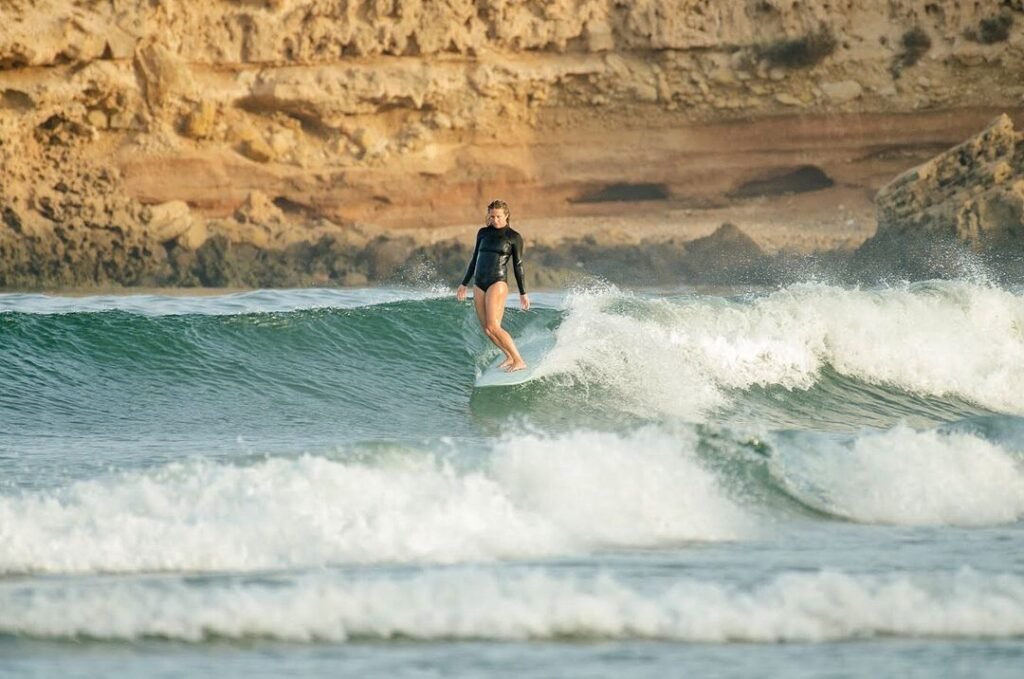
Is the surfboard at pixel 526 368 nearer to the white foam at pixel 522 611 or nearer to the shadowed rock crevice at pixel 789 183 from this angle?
the white foam at pixel 522 611

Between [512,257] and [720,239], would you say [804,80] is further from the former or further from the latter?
[512,257]

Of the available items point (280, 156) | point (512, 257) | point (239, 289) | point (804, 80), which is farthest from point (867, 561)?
point (804, 80)

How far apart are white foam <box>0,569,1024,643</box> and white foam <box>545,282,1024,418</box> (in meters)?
5.07

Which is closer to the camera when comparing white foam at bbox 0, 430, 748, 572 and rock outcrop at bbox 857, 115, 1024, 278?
white foam at bbox 0, 430, 748, 572

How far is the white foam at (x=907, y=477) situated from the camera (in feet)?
24.9

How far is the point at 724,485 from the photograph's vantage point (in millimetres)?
7609

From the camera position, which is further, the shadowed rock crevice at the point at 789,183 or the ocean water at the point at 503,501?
the shadowed rock crevice at the point at 789,183

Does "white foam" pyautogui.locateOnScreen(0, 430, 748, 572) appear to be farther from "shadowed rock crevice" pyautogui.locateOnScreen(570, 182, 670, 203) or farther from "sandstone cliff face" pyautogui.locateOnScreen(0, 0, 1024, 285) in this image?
"shadowed rock crevice" pyautogui.locateOnScreen(570, 182, 670, 203)

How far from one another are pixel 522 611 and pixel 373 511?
1.39 metres

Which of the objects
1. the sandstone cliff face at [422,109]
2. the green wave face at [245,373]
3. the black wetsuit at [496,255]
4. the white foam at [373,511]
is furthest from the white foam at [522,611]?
the sandstone cliff face at [422,109]

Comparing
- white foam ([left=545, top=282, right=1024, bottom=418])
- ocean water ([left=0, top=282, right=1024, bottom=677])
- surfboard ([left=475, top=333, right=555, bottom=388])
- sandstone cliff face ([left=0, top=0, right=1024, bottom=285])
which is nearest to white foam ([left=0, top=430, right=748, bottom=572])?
ocean water ([left=0, top=282, right=1024, bottom=677])

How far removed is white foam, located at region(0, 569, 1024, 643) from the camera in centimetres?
533

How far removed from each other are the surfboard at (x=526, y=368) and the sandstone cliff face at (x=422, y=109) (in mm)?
13576

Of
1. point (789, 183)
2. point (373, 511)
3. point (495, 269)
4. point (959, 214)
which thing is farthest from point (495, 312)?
point (789, 183)
